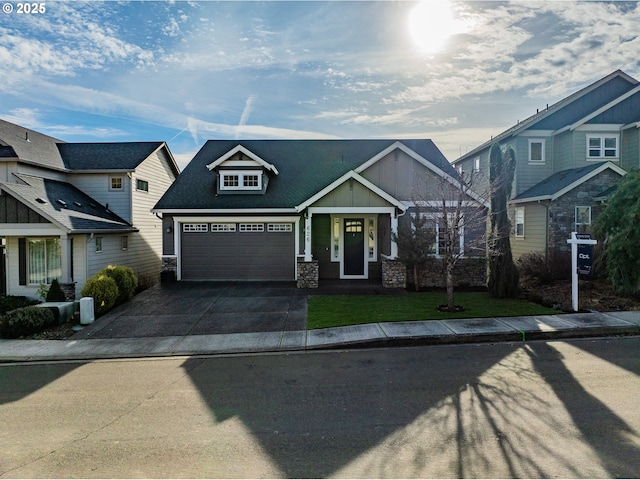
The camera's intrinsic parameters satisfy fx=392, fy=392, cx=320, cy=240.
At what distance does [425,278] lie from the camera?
1575cm

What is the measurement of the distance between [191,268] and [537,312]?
13436 millimetres

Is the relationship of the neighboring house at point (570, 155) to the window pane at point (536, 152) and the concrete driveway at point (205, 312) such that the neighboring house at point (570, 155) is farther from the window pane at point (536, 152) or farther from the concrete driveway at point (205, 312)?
the concrete driveway at point (205, 312)

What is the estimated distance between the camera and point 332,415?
5.64 meters

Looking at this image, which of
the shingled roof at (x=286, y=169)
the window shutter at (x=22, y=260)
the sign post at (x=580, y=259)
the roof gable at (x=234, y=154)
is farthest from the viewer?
the roof gable at (x=234, y=154)

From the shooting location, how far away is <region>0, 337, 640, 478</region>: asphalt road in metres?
4.45

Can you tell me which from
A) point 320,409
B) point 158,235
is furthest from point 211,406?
point 158,235

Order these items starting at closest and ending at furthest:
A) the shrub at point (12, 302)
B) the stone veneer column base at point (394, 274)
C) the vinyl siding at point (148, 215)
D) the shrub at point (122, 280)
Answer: the shrub at point (12, 302) < the shrub at point (122, 280) < the stone veneer column base at point (394, 274) < the vinyl siding at point (148, 215)

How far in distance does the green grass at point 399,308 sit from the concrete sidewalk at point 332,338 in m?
0.58

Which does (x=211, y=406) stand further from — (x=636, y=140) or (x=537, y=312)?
(x=636, y=140)

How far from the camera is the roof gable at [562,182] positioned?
1741 cm

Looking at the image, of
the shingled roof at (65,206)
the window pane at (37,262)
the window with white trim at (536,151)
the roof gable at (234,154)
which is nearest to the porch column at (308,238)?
the roof gable at (234,154)

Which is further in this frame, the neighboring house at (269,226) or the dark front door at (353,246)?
the dark front door at (353,246)

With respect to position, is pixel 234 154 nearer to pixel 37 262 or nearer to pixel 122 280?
pixel 122 280

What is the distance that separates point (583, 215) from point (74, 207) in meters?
22.3
